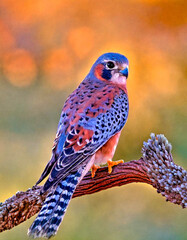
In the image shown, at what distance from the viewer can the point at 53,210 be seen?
2988mm

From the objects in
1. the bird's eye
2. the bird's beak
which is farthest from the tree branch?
the bird's eye

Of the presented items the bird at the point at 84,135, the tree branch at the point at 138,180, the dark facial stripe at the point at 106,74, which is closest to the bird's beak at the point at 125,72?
the bird at the point at 84,135

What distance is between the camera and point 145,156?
3240mm

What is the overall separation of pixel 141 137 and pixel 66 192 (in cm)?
146

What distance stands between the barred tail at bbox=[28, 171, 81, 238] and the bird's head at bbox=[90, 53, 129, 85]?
1.02 meters

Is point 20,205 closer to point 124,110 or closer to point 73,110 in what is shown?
point 73,110

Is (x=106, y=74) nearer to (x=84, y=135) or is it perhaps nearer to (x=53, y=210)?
(x=84, y=135)

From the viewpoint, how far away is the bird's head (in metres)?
3.75

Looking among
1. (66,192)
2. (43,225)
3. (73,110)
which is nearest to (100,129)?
(73,110)

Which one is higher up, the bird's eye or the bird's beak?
the bird's eye

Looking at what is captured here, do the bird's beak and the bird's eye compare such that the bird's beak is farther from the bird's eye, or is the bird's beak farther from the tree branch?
the tree branch

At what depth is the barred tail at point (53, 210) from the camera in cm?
289

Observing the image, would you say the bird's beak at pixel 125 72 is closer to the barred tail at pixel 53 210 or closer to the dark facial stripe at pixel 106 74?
the dark facial stripe at pixel 106 74

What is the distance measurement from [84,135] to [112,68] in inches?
28.1
